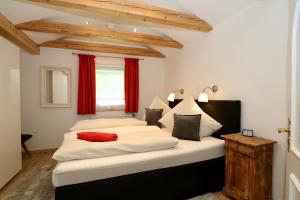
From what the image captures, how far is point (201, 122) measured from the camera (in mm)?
2697

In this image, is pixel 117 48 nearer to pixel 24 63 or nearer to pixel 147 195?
pixel 24 63

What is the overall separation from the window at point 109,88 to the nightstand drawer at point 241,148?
2998mm

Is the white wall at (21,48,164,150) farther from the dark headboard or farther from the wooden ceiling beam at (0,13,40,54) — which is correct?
the dark headboard

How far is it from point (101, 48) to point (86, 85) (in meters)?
0.95

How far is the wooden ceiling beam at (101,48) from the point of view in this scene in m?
3.81

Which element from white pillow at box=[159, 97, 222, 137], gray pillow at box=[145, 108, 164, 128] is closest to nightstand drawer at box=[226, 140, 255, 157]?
white pillow at box=[159, 97, 222, 137]

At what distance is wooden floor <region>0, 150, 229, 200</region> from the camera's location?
7.64 ft

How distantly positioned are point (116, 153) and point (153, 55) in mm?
3326

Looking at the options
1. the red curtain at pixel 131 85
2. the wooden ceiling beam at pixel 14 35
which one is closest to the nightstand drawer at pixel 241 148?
the red curtain at pixel 131 85

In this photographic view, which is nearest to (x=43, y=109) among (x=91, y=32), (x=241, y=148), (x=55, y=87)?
(x=55, y=87)

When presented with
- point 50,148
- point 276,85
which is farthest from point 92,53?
point 276,85

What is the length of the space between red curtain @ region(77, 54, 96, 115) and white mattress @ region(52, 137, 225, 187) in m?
2.56

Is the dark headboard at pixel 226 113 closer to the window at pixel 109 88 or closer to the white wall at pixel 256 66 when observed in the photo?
the white wall at pixel 256 66

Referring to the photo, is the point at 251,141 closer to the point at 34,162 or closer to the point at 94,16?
the point at 94,16
